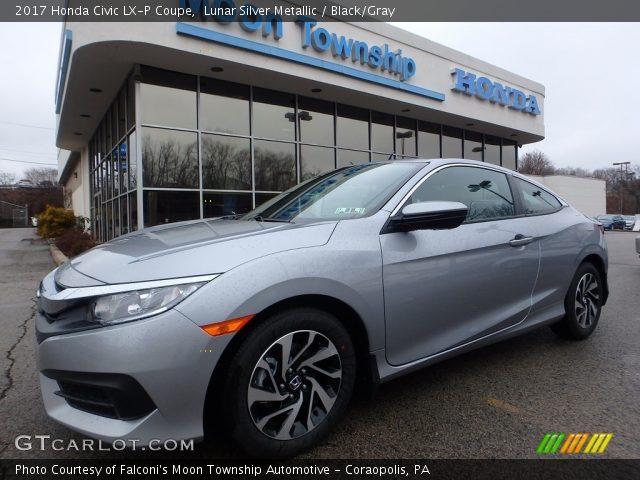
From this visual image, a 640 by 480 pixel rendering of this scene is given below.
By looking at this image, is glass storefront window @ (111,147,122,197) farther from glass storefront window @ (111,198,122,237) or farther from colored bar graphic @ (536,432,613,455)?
colored bar graphic @ (536,432,613,455)

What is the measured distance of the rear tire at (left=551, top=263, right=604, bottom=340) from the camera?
11.9 feet

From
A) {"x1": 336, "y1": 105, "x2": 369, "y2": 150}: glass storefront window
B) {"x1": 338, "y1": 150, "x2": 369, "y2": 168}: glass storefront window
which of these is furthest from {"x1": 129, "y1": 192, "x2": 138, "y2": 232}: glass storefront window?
{"x1": 336, "y1": 105, "x2": 369, "y2": 150}: glass storefront window

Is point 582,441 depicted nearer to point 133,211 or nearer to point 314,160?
point 133,211

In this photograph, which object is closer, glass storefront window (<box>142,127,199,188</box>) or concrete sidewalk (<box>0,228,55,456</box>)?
concrete sidewalk (<box>0,228,55,456</box>)

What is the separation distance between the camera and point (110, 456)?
6.93 feet

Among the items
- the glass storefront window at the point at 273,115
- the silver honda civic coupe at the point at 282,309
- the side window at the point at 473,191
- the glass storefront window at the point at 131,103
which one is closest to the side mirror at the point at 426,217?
the silver honda civic coupe at the point at 282,309

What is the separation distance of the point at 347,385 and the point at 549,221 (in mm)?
2382

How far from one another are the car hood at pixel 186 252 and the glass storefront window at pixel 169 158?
755 cm

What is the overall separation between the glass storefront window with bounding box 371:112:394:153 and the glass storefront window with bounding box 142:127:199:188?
231 inches

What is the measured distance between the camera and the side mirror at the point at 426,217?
92.3 inches

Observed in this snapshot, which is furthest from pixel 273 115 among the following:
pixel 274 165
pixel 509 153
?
pixel 509 153

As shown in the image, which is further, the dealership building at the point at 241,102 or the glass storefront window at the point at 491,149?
the glass storefront window at the point at 491,149

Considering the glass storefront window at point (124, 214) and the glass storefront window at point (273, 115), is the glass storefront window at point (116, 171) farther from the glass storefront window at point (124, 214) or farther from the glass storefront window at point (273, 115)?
the glass storefront window at point (273, 115)

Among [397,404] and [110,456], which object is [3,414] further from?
[397,404]
